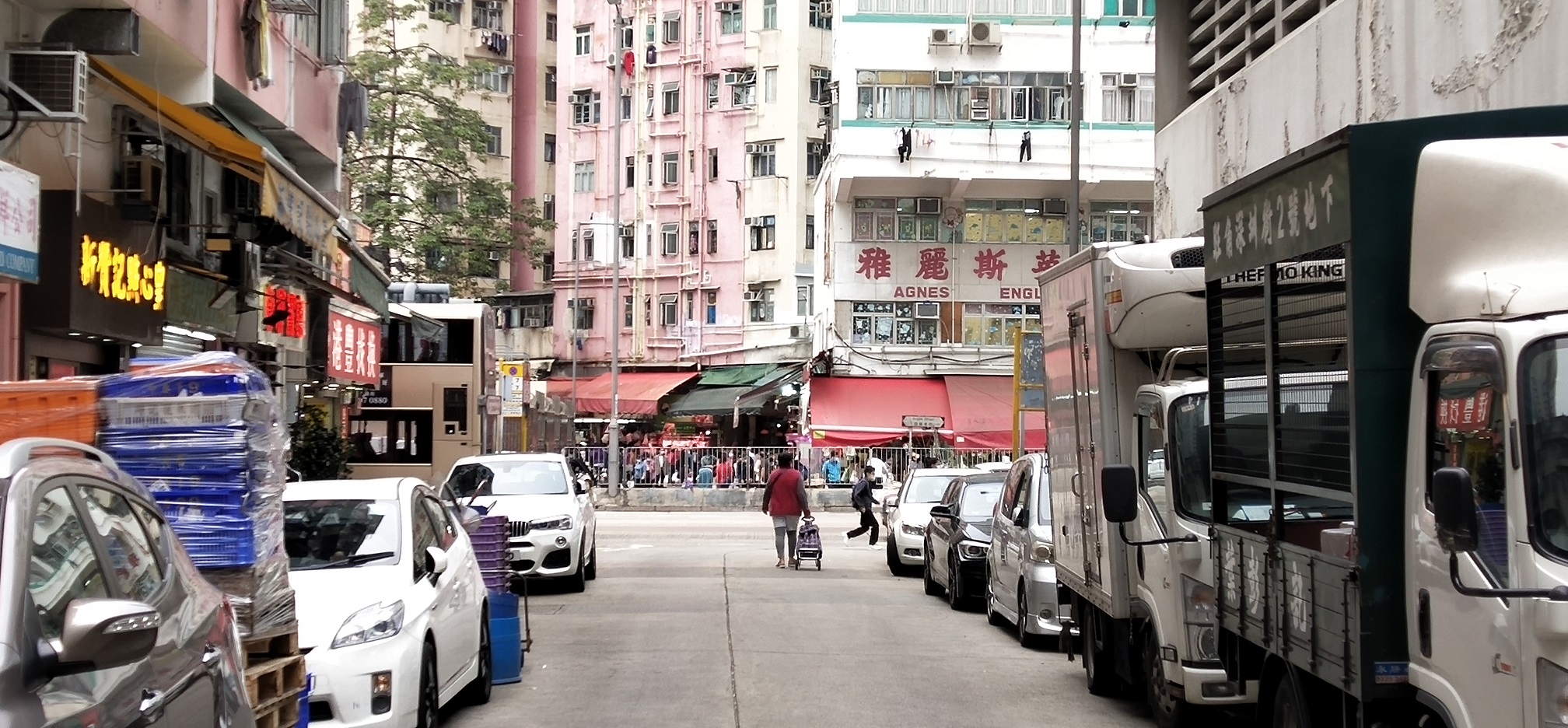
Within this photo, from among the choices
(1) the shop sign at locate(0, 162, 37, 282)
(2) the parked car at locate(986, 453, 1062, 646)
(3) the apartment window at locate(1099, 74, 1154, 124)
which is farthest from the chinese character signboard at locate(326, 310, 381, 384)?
(3) the apartment window at locate(1099, 74, 1154, 124)

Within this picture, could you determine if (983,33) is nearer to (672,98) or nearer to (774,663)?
(672,98)

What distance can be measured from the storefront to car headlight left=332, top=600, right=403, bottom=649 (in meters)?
5.91

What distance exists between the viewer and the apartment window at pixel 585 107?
57156 millimetres

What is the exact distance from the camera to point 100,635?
12.6 feet

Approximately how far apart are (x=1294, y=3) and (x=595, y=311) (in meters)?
42.8

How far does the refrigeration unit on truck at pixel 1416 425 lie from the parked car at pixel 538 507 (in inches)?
475

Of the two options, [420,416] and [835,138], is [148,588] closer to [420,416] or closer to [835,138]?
[420,416]

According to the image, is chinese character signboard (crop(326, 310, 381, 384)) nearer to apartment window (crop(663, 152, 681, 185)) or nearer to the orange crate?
the orange crate

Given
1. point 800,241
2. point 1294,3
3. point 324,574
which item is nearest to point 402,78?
point 800,241

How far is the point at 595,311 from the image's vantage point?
186 ft

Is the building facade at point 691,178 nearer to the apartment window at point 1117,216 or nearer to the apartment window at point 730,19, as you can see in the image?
the apartment window at point 730,19

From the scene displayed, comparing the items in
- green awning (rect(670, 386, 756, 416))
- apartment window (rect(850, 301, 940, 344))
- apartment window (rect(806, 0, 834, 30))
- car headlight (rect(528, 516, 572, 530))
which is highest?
apartment window (rect(806, 0, 834, 30))

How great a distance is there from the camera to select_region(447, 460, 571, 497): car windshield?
64.4 feet

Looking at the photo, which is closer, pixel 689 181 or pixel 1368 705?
pixel 1368 705
